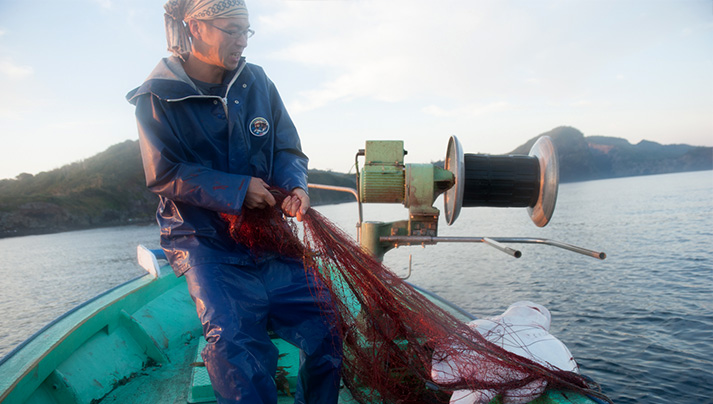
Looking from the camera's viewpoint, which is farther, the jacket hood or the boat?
the boat

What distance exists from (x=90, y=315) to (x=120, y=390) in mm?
622

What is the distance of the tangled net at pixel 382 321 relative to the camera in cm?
216

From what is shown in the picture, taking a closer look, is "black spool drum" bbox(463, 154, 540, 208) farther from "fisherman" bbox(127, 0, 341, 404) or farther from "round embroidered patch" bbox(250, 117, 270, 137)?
"round embroidered patch" bbox(250, 117, 270, 137)

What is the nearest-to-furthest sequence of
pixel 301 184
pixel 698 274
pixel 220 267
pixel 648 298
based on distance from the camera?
pixel 220 267 < pixel 301 184 < pixel 648 298 < pixel 698 274

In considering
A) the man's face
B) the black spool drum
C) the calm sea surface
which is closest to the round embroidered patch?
the man's face

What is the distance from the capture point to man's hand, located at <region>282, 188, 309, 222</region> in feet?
7.35

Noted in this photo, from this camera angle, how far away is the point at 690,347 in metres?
7.57

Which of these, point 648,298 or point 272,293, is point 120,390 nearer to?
point 272,293

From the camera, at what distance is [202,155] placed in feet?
7.94

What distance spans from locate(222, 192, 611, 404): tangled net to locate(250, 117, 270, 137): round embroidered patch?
423 millimetres

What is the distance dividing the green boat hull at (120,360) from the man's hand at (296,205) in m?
1.29

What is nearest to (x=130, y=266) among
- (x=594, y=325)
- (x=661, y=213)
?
(x=594, y=325)

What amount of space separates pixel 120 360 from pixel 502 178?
3302 millimetres

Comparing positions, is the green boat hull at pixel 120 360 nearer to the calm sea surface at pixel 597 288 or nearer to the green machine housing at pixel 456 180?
the green machine housing at pixel 456 180
